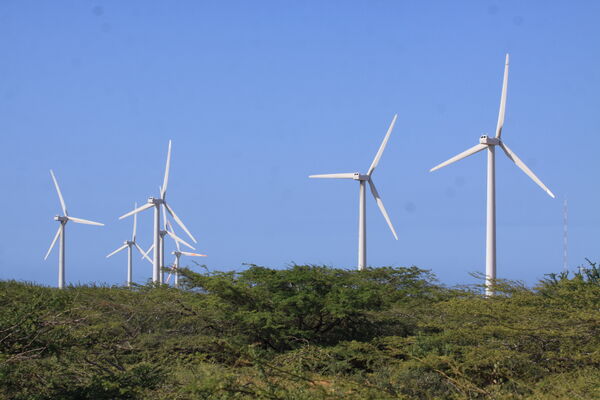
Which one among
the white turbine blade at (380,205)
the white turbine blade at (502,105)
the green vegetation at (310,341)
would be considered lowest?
the green vegetation at (310,341)

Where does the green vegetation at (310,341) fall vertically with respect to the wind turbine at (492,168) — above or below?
below

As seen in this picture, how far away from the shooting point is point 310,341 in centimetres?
2244

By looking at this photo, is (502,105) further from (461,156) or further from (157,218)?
(157,218)

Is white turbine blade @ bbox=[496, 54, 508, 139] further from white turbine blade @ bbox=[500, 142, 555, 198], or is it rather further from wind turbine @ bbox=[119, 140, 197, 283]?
wind turbine @ bbox=[119, 140, 197, 283]

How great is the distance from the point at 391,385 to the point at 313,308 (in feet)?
22.3

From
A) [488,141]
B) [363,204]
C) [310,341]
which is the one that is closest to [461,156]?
[488,141]

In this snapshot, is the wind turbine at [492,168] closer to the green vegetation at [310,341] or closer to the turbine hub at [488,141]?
the turbine hub at [488,141]

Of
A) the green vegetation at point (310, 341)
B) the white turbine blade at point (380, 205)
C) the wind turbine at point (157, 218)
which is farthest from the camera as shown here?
the wind turbine at point (157, 218)

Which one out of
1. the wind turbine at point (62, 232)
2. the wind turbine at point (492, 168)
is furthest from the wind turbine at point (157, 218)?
the wind turbine at point (492, 168)

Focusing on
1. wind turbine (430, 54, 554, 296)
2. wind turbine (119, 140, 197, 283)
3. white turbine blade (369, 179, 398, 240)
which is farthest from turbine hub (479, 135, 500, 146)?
wind turbine (119, 140, 197, 283)

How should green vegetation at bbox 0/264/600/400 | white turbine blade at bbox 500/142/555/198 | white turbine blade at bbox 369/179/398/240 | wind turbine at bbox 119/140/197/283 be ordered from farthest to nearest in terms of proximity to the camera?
1. wind turbine at bbox 119/140/197/283
2. white turbine blade at bbox 369/179/398/240
3. white turbine blade at bbox 500/142/555/198
4. green vegetation at bbox 0/264/600/400

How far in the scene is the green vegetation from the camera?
15078 millimetres

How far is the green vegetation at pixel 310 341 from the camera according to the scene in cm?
1508

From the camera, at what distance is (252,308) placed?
23453mm
